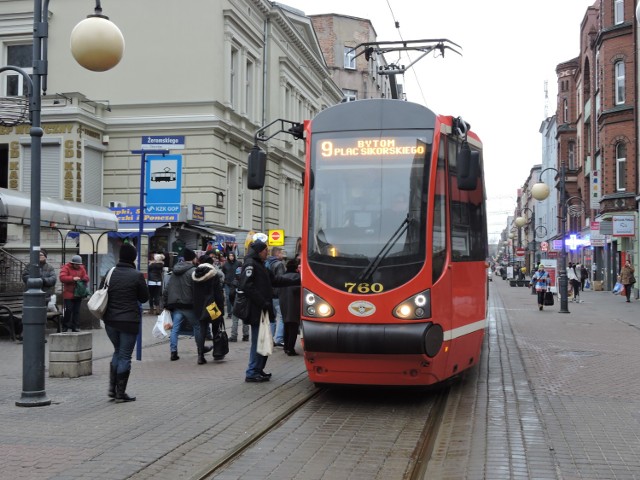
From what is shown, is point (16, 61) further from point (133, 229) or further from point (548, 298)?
point (548, 298)

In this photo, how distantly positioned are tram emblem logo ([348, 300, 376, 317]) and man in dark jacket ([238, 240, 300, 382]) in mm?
2108

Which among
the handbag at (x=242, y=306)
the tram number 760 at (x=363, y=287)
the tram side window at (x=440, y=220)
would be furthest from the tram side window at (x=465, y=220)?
the handbag at (x=242, y=306)

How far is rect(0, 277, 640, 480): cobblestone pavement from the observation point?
633 cm

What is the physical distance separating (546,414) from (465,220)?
103 inches

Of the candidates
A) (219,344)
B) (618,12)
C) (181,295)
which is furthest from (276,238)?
(618,12)

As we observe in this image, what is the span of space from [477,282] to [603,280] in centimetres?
3972

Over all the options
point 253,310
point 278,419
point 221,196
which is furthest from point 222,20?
A: point 278,419

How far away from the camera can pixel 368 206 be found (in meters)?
9.00

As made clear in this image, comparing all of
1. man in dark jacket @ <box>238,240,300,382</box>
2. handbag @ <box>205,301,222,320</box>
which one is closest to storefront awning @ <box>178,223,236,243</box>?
handbag @ <box>205,301,222,320</box>

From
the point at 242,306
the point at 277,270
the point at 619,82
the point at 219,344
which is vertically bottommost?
the point at 219,344

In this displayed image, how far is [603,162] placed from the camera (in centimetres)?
4097

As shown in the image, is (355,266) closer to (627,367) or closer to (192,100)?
(627,367)

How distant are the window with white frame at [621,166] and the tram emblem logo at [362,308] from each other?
3484 cm

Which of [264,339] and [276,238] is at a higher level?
[276,238]
